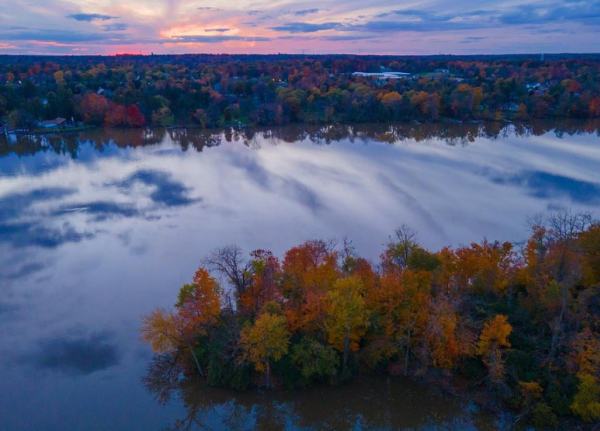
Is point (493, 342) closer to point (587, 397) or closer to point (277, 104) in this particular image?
point (587, 397)

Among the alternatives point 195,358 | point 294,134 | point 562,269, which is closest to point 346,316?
point 195,358

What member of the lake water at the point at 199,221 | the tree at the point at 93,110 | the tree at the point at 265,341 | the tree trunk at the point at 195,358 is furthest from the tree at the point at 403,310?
the tree at the point at 93,110

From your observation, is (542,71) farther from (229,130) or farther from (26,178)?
(26,178)

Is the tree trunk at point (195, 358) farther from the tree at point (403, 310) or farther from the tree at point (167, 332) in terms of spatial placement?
the tree at point (403, 310)

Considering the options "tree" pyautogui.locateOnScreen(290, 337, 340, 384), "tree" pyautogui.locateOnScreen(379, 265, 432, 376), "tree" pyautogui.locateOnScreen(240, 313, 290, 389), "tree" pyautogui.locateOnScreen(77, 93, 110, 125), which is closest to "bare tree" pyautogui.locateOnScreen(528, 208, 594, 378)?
"tree" pyautogui.locateOnScreen(379, 265, 432, 376)

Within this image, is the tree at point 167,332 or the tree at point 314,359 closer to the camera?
the tree at point 314,359

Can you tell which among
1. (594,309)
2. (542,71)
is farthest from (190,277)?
(542,71)

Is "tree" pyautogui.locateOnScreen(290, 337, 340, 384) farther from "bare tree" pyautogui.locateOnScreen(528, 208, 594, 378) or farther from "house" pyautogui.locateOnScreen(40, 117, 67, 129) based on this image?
"house" pyautogui.locateOnScreen(40, 117, 67, 129)
